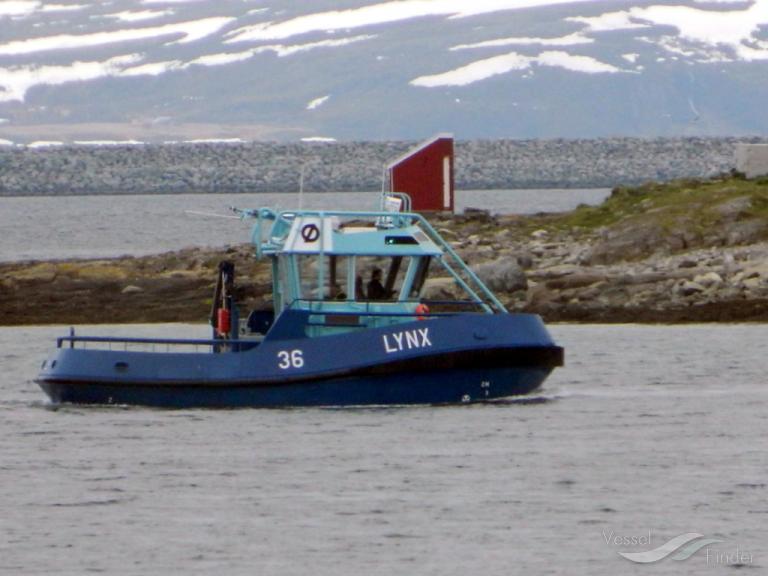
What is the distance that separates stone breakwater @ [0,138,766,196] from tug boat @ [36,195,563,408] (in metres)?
105

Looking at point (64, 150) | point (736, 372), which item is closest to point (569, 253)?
point (736, 372)

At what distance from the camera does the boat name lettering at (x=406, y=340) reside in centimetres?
2252

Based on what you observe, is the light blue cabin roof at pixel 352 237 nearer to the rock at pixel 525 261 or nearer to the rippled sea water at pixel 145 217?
the rippled sea water at pixel 145 217

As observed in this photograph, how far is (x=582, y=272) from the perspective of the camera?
38.1m

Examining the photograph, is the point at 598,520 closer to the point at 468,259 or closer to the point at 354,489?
the point at 354,489

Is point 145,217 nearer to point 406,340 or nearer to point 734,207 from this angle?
point 734,207

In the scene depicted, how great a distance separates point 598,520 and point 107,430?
696 centimetres

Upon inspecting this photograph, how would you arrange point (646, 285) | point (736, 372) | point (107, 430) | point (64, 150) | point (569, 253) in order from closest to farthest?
point (107, 430)
point (736, 372)
point (646, 285)
point (569, 253)
point (64, 150)

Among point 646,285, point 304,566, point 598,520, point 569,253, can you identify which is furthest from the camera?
point 569,253

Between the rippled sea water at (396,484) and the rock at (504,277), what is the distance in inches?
420

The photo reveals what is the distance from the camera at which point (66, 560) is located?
1567 centimetres

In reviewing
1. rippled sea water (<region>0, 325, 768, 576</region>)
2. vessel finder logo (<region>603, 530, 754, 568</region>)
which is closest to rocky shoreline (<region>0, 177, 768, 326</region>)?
rippled sea water (<region>0, 325, 768, 576</region>)

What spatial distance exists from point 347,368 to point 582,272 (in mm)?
15985

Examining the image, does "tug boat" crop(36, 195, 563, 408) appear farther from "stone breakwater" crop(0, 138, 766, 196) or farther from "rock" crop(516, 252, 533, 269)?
"stone breakwater" crop(0, 138, 766, 196)
